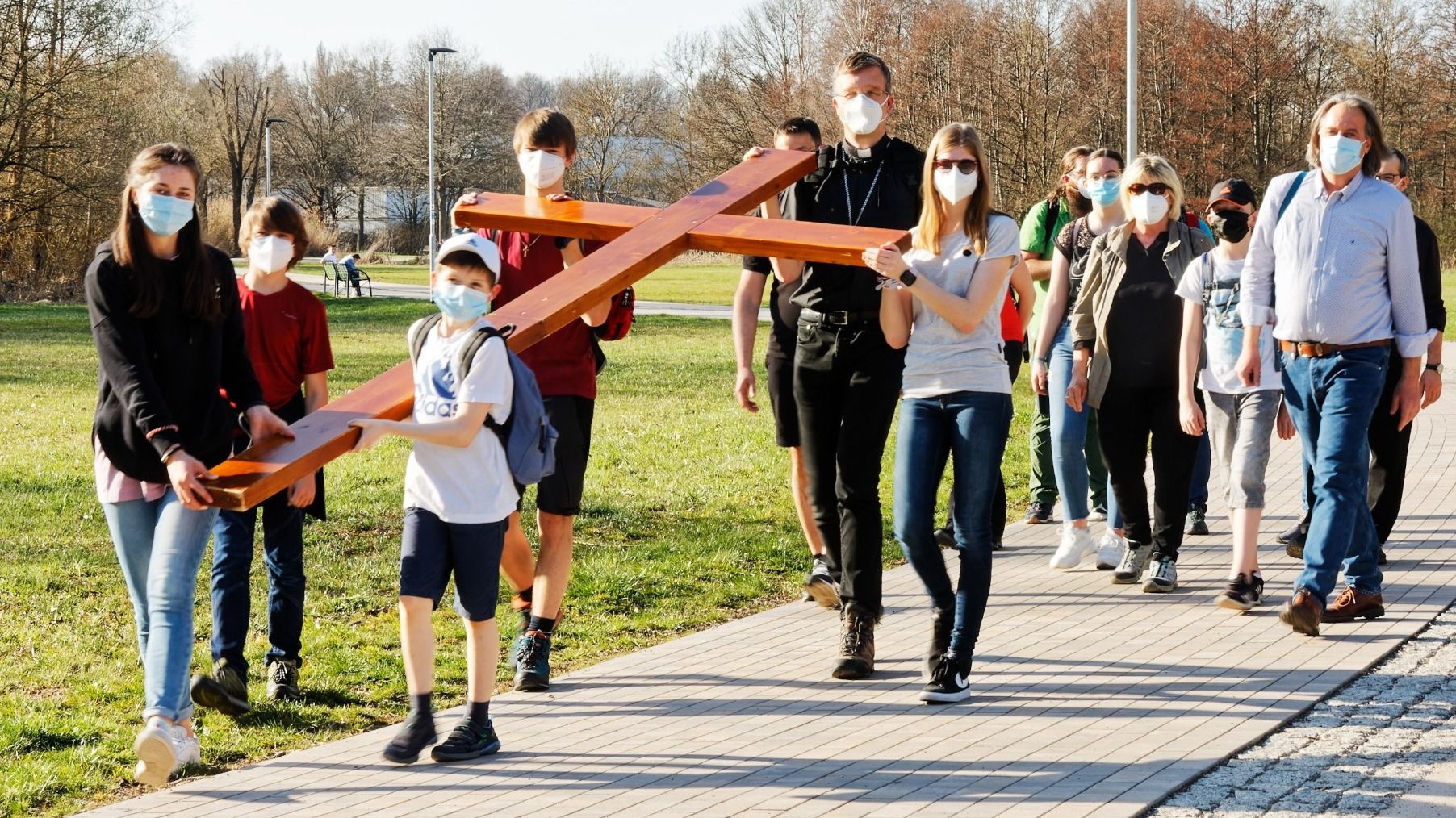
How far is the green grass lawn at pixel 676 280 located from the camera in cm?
4147

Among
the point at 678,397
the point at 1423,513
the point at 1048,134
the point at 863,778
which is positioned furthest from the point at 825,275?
the point at 1048,134

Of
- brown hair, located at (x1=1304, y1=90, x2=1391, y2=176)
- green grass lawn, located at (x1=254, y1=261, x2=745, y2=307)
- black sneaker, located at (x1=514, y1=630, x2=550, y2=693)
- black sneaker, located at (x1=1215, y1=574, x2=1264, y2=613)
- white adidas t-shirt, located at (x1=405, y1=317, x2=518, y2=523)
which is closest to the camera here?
white adidas t-shirt, located at (x1=405, y1=317, x2=518, y2=523)

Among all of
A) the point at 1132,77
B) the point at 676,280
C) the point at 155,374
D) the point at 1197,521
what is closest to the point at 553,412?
the point at 155,374

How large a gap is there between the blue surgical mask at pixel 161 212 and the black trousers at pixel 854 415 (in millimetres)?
2338

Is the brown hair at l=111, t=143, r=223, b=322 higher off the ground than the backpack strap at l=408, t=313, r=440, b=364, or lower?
higher

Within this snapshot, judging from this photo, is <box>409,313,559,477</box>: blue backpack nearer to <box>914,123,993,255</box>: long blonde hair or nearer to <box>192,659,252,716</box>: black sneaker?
<box>192,659,252,716</box>: black sneaker

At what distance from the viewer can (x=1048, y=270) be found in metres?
8.67

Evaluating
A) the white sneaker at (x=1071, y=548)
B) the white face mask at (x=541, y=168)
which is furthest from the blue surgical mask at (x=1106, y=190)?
the white face mask at (x=541, y=168)

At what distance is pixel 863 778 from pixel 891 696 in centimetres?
95

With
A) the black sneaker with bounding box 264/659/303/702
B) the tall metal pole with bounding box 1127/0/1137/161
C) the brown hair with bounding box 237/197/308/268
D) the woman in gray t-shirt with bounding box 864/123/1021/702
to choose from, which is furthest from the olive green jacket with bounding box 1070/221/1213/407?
the tall metal pole with bounding box 1127/0/1137/161

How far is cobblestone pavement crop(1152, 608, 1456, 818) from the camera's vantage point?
4379 millimetres

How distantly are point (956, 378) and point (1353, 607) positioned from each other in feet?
7.84

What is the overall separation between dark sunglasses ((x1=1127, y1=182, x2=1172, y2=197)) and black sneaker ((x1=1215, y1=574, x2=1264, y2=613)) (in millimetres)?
1725

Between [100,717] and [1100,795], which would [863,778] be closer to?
[1100,795]
